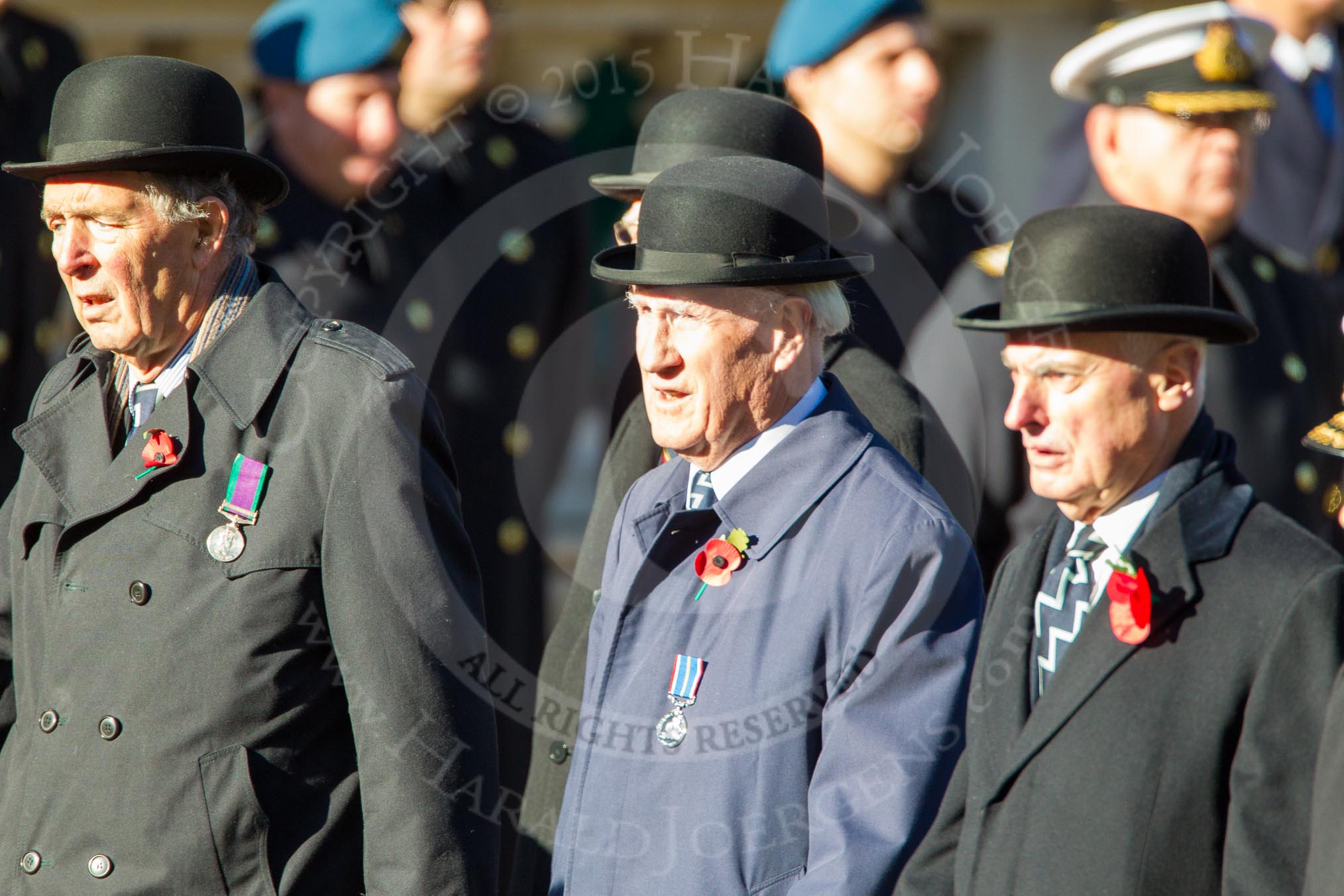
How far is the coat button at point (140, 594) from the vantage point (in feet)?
9.75

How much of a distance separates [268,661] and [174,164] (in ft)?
3.00

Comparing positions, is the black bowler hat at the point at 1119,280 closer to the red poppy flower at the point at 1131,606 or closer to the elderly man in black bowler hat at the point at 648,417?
the red poppy flower at the point at 1131,606

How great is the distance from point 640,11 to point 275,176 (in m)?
5.17

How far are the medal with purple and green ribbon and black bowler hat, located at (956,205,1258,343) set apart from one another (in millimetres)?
1325

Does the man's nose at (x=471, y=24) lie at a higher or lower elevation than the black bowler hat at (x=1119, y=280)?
higher

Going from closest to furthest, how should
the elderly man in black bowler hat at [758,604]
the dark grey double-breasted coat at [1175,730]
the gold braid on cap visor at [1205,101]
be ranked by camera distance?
the dark grey double-breasted coat at [1175,730] → the elderly man in black bowler hat at [758,604] → the gold braid on cap visor at [1205,101]

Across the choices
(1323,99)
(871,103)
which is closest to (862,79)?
(871,103)

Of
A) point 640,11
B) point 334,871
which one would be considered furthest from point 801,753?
point 640,11

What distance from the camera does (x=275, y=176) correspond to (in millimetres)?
3258

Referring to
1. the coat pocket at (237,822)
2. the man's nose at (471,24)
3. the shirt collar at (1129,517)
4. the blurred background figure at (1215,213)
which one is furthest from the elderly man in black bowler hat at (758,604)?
the man's nose at (471,24)

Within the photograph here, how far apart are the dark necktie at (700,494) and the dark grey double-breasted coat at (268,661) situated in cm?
46

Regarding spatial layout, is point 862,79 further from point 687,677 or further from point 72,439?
point 72,439

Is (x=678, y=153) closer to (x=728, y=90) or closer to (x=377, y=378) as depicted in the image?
(x=728, y=90)

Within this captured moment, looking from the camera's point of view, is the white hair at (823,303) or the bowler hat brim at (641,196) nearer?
the white hair at (823,303)
